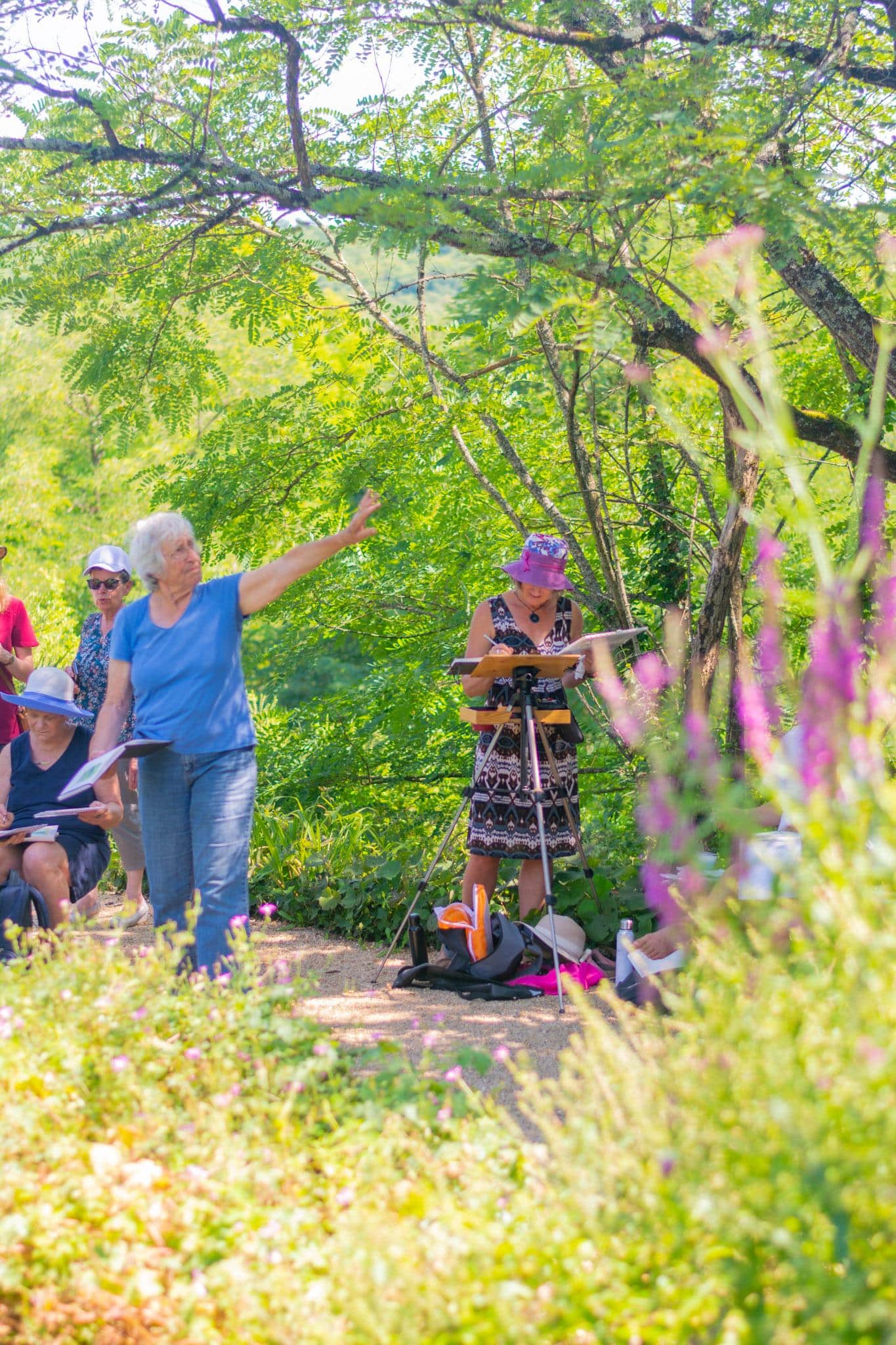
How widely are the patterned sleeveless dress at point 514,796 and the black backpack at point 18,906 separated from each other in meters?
1.82

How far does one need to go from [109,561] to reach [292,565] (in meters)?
1.95

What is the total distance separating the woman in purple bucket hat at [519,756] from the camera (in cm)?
531

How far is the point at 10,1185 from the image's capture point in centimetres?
238

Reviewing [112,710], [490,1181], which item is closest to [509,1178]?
[490,1181]

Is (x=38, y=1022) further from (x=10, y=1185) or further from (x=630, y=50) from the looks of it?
(x=630, y=50)

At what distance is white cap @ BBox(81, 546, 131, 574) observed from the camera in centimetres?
551

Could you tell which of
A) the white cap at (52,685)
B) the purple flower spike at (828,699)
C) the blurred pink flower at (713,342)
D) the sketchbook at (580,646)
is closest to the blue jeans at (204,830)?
the sketchbook at (580,646)

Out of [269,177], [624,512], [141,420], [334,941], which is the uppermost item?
[269,177]

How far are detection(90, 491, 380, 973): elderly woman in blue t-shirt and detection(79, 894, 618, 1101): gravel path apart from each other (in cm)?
33

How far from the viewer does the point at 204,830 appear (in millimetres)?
3957

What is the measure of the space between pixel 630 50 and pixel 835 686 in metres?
4.01

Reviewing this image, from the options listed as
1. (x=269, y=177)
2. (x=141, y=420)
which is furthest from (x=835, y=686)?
(x=141, y=420)

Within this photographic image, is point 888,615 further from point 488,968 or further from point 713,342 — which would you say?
point 488,968

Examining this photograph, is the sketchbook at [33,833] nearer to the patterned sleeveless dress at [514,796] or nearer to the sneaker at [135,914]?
the sneaker at [135,914]
